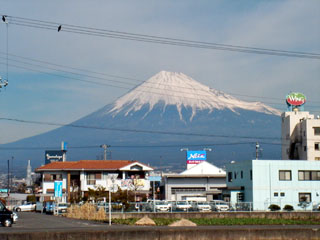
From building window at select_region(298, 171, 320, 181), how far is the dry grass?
24397 mm

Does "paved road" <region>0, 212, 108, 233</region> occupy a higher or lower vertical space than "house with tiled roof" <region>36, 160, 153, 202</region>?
lower

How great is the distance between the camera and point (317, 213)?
146ft

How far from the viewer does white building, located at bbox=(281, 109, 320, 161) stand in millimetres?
90500

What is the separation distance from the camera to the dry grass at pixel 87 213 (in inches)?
1655

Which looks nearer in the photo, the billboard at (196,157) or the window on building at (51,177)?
the window on building at (51,177)

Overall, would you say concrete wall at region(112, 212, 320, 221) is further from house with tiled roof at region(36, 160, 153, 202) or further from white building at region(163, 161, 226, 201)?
house with tiled roof at region(36, 160, 153, 202)

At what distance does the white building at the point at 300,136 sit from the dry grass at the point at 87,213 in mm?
53259

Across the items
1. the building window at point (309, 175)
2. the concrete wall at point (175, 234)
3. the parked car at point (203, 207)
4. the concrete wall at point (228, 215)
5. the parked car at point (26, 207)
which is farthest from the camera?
the parked car at point (26, 207)

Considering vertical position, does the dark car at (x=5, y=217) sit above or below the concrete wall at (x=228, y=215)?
above

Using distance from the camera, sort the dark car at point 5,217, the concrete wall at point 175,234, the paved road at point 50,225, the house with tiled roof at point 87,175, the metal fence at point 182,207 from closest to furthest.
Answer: the concrete wall at point 175,234
the paved road at point 50,225
the dark car at point 5,217
the metal fence at point 182,207
the house with tiled roof at point 87,175

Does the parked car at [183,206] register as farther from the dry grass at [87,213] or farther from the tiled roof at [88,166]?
the tiled roof at [88,166]

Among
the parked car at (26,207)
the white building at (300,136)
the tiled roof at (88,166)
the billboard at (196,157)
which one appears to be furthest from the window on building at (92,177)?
the white building at (300,136)

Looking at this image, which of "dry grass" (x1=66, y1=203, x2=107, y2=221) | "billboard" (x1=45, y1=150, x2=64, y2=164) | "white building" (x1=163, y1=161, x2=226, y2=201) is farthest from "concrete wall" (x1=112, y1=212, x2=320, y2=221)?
"billboard" (x1=45, y1=150, x2=64, y2=164)

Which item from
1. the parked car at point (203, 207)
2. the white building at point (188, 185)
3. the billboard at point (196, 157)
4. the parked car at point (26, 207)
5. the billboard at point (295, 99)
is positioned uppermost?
the billboard at point (295, 99)
